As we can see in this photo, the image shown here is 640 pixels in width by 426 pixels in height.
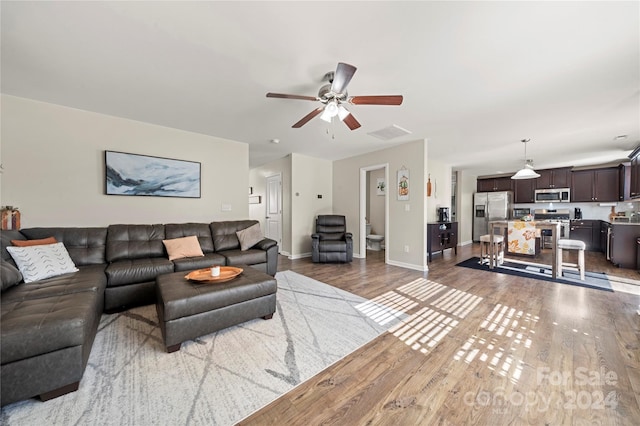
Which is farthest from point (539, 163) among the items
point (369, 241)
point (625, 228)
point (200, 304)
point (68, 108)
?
point (68, 108)

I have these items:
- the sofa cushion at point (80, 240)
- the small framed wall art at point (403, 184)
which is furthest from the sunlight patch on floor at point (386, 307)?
the sofa cushion at point (80, 240)

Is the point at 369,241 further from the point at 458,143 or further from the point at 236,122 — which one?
the point at 236,122

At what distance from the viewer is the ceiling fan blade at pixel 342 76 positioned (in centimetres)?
168

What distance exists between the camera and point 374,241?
21.0ft

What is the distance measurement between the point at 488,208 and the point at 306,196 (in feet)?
19.2

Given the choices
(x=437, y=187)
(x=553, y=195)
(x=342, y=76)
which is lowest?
(x=553, y=195)

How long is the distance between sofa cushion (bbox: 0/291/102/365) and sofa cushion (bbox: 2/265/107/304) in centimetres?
15

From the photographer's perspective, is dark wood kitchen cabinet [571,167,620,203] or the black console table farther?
dark wood kitchen cabinet [571,167,620,203]

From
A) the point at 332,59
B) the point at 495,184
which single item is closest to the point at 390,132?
the point at 332,59

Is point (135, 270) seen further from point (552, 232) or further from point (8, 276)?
point (552, 232)

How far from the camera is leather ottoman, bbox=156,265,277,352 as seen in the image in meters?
1.77

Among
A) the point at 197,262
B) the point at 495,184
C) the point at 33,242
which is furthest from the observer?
the point at 495,184

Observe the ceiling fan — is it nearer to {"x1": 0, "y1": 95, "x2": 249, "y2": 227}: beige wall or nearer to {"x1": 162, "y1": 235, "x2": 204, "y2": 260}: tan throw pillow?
{"x1": 162, "y1": 235, "x2": 204, "y2": 260}: tan throw pillow

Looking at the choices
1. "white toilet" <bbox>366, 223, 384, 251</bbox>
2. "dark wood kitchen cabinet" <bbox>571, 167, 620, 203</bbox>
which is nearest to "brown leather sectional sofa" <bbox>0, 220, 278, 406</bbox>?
"white toilet" <bbox>366, 223, 384, 251</bbox>
